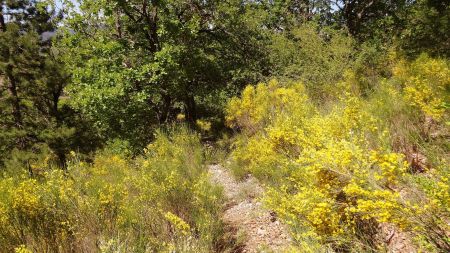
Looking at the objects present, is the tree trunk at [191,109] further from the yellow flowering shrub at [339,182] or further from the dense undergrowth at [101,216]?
the dense undergrowth at [101,216]

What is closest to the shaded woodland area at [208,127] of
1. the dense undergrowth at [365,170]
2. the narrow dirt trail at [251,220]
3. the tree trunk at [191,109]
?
the dense undergrowth at [365,170]

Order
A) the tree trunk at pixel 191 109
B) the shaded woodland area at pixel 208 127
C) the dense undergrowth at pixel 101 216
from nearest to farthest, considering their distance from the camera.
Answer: the shaded woodland area at pixel 208 127 → the dense undergrowth at pixel 101 216 → the tree trunk at pixel 191 109

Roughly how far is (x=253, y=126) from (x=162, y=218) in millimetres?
3899

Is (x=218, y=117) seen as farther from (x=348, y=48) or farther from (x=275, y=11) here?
(x=275, y=11)

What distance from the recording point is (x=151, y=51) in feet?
28.7

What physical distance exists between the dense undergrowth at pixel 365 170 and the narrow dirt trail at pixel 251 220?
37 cm

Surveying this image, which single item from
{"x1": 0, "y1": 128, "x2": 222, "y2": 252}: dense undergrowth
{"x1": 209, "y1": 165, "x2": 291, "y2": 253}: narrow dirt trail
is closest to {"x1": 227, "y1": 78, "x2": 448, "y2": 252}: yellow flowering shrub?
{"x1": 209, "y1": 165, "x2": 291, "y2": 253}: narrow dirt trail

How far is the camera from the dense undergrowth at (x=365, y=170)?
2.21 metres

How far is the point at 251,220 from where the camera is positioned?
4.65 m

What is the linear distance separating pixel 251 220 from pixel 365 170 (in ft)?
8.56

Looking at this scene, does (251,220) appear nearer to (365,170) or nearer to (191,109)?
(365,170)

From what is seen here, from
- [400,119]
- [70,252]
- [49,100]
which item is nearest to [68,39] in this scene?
[49,100]

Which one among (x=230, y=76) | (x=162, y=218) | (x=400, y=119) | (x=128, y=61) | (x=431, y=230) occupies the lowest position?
(x=162, y=218)

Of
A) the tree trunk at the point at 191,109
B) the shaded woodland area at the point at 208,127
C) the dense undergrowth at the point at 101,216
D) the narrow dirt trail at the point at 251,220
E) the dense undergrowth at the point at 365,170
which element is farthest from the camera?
the tree trunk at the point at 191,109
